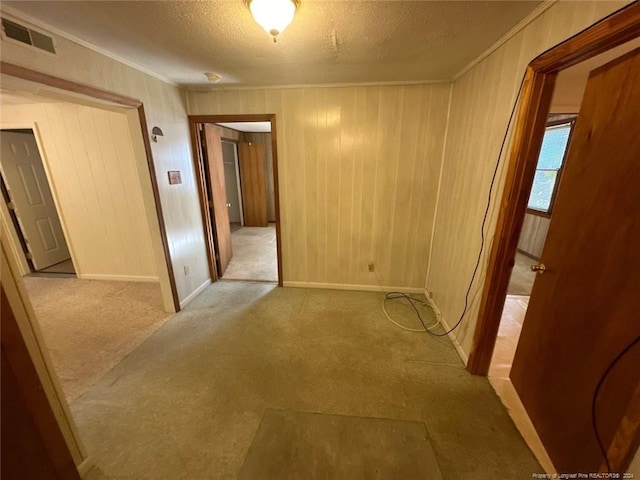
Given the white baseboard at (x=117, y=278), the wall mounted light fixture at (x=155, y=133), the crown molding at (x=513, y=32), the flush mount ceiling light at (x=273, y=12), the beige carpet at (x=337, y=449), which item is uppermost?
the crown molding at (x=513, y=32)

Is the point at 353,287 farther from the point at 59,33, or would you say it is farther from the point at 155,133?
the point at 59,33

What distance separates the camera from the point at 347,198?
2.96 meters

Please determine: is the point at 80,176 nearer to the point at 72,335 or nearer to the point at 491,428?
the point at 72,335

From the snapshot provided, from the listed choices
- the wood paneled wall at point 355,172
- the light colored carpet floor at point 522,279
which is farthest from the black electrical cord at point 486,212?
the light colored carpet floor at point 522,279

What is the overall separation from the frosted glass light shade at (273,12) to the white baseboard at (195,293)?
2746 millimetres

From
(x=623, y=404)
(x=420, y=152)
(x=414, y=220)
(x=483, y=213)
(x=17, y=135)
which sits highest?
(x=17, y=135)

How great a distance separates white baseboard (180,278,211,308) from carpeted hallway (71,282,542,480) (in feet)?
0.96

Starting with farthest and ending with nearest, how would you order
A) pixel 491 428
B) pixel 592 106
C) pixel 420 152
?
pixel 420 152, pixel 491 428, pixel 592 106

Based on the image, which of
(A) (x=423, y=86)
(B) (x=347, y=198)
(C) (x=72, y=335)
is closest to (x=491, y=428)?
(B) (x=347, y=198)

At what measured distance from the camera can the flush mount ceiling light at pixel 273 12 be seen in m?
1.17

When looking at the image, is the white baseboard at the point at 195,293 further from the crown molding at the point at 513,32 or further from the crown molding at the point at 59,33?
the crown molding at the point at 513,32

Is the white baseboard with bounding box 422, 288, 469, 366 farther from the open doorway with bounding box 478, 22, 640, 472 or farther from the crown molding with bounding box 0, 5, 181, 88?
the crown molding with bounding box 0, 5, 181, 88

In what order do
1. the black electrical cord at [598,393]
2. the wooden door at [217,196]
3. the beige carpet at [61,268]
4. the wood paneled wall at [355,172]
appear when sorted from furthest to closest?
the beige carpet at [61,268], the wooden door at [217,196], the wood paneled wall at [355,172], the black electrical cord at [598,393]

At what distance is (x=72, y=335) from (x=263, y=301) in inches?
71.5
